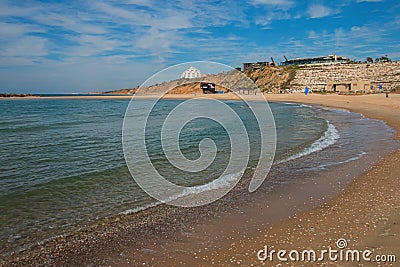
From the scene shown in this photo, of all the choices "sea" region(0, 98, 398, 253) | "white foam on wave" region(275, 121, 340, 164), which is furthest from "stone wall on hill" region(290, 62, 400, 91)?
"sea" region(0, 98, 398, 253)

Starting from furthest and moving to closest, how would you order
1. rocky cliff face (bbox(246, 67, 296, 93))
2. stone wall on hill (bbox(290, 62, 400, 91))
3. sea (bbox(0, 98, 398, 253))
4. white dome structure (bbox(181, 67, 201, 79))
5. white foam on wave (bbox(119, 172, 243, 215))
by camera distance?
rocky cliff face (bbox(246, 67, 296, 93)), stone wall on hill (bbox(290, 62, 400, 91)), white foam on wave (bbox(119, 172, 243, 215)), sea (bbox(0, 98, 398, 253)), white dome structure (bbox(181, 67, 201, 79))

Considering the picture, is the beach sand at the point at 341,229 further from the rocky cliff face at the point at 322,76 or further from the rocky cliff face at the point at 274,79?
the rocky cliff face at the point at 274,79

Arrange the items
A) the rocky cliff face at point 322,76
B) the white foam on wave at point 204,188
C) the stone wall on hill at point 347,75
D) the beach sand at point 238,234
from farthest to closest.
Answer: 1. the rocky cliff face at point 322,76
2. the stone wall on hill at point 347,75
3. the white foam on wave at point 204,188
4. the beach sand at point 238,234

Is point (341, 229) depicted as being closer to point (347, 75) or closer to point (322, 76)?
point (347, 75)

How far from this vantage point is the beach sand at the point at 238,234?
426cm

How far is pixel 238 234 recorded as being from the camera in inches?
194

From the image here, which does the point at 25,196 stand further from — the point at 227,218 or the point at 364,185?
the point at 364,185

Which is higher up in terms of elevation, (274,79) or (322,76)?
(274,79)

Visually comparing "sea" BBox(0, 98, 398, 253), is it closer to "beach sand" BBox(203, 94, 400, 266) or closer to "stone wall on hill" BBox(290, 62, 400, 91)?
"beach sand" BBox(203, 94, 400, 266)

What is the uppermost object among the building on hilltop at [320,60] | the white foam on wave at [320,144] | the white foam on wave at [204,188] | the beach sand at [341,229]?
the building on hilltop at [320,60]

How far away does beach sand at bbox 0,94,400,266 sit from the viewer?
14.0 ft

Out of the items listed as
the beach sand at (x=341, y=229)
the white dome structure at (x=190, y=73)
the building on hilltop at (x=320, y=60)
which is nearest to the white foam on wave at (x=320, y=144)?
the beach sand at (x=341, y=229)

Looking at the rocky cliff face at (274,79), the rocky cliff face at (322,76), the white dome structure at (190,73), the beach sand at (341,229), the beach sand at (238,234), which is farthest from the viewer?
the rocky cliff face at (274,79)

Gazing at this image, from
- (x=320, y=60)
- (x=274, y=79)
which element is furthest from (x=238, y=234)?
(x=320, y=60)
